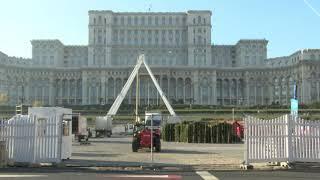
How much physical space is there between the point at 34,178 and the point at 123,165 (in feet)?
19.5

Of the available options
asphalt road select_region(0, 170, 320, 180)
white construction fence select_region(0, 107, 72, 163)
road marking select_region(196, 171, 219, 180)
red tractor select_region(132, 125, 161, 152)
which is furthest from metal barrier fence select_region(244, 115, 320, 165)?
red tractor select_region(132, 125, 161, 152)

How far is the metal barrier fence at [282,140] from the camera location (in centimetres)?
2269

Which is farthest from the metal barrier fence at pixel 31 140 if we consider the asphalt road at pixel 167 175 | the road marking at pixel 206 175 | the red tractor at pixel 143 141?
the red tractor at pixel 143 141

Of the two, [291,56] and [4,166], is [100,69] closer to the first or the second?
[291,56]

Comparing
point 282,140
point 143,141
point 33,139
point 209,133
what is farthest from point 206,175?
point 209,133

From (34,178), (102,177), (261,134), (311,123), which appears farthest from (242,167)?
(34,178)

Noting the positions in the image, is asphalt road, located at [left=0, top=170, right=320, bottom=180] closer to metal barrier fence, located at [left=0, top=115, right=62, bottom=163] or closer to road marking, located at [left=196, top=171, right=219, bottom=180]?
road marking, located at [left=196, top=171, right=219, bottom=180]

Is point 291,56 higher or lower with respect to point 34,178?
higher

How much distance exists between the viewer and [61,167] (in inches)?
881

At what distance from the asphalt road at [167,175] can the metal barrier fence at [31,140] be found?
249cm

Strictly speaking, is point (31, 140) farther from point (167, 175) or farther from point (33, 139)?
point (167, 175)

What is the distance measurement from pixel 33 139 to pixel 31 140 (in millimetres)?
99

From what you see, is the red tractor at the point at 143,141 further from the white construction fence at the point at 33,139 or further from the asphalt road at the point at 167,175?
the asphalt road at the point at 167,175

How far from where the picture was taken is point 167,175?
1927 centimetres
